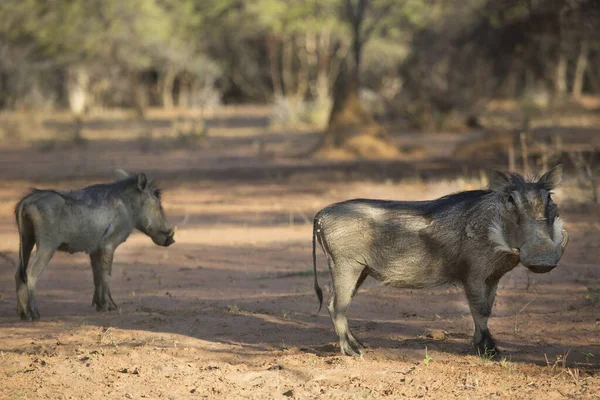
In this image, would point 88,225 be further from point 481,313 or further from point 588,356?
point 588,356

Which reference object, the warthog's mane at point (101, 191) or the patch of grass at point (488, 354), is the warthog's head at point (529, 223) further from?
the warthog's mane at point (101, 191)

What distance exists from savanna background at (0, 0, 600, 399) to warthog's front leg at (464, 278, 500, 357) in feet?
0.33

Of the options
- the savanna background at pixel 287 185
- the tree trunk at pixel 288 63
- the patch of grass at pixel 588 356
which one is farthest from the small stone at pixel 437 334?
the tree trunk at pixel 288 63

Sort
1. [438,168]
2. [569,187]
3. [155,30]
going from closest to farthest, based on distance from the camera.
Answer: [569,187] < [438,168] < [155,30]

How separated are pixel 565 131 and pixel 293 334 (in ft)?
63.9

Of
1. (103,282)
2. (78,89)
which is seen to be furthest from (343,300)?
(78,89)

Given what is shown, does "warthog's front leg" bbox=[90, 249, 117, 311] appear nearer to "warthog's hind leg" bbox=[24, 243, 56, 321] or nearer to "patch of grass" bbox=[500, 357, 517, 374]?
"warthog's hind leg" bbox=[24, 243, 56, 321]

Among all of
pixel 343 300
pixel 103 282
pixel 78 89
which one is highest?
pixel 78 89

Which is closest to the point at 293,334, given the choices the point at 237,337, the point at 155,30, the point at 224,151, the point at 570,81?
the point at 237,337

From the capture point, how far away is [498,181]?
5344 millimetres

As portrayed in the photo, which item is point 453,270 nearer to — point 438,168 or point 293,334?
point 293,334

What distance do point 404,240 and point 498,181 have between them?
713mm

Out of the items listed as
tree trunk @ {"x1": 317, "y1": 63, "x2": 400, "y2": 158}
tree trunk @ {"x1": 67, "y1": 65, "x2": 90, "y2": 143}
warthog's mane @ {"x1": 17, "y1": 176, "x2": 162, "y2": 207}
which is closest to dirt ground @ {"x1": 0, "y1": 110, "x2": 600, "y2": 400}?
warthog's mane @ {"x1": 17, "y1": 176, "x2": 162, "y2": 207}

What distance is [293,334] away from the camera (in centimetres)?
614
